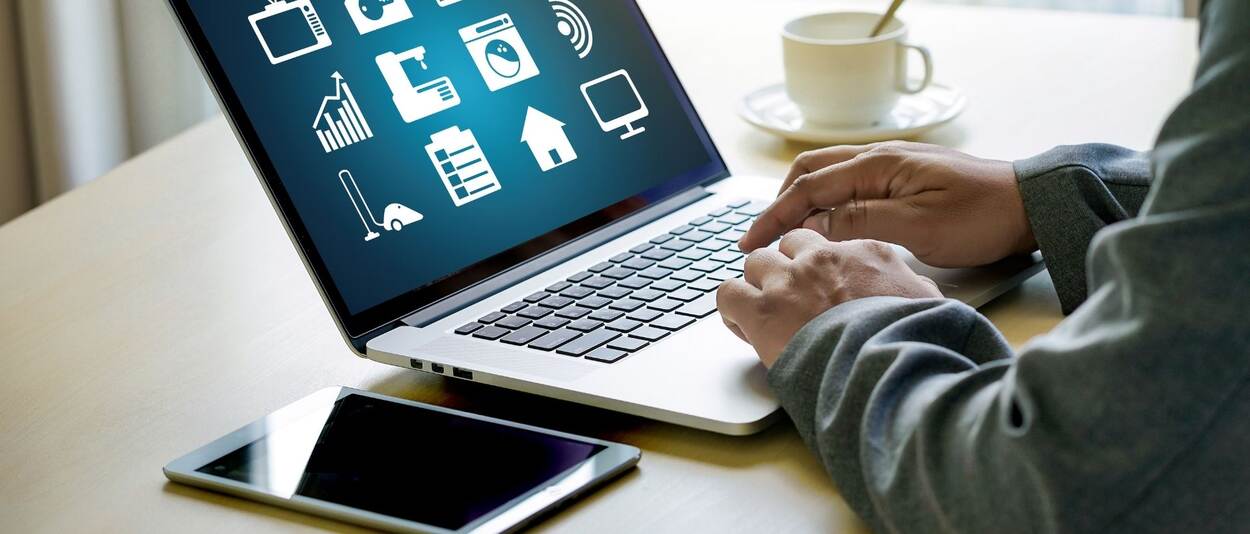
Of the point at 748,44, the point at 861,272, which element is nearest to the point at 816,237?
the point at 861,272

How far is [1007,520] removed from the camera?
55cm

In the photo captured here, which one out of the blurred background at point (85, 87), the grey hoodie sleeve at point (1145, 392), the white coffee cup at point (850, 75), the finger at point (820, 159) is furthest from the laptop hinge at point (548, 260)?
the blurred background at point (85, 87)

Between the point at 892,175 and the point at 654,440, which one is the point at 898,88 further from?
the point at 654,440

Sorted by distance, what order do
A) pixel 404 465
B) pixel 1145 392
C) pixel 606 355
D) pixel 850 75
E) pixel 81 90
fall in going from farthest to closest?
pixel 81 90 < pixel 850 75 < pixel 606 355 < pixel 404 465 < pixel 1145 392

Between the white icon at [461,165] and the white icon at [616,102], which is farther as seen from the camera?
the white icon at [616,102]

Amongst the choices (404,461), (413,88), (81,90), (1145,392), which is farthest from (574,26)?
(81,90)

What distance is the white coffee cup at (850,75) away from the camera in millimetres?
1240

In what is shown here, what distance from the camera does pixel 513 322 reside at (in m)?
0.87

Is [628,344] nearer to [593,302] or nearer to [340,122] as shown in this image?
[593,302]

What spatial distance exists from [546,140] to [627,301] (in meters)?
0.19

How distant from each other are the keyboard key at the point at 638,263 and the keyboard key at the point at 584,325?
10cm

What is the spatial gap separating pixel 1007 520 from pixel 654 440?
0.80 ft

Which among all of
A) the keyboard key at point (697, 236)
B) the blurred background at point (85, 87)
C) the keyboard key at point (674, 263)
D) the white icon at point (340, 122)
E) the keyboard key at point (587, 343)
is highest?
the blurred background at point (85, 87)

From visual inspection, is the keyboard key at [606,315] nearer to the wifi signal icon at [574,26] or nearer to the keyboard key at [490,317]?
the keyboard key at [490,317]
